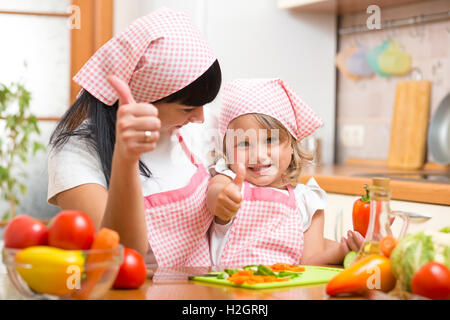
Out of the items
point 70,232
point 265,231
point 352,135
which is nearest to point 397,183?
point 265,231

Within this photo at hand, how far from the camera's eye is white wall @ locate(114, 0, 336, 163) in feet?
8.97

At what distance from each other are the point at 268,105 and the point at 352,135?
5.61 feet

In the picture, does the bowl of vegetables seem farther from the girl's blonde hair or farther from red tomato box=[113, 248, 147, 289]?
the girl's blonde hair

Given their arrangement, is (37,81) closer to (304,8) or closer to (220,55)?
(220,55)

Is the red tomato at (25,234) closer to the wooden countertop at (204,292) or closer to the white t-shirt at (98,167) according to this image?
the wooden countertop at (204,292)

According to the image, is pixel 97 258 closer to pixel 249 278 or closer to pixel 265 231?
pixel 249 278

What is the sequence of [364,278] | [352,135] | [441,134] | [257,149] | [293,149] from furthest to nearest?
[352,135] → [441,134] → [293,149] → [257,149] → [364,278]

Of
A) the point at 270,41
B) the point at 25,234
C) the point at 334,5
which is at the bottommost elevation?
the point at 25,234

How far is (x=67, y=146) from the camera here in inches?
44.4

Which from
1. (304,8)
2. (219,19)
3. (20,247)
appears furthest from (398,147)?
(20,247)

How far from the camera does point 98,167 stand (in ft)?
3.66

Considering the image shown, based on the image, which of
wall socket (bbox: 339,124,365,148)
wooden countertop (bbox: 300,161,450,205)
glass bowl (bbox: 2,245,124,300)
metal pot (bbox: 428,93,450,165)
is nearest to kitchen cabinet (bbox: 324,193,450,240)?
wooden countertop (bbox: 300,161,450,205)

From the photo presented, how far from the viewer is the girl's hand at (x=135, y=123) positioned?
0.78 m

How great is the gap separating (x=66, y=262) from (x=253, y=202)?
2.38ft
